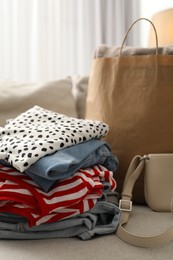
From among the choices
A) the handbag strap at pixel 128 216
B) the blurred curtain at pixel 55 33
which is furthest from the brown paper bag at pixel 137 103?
the blurred curtain at pixel 55 33

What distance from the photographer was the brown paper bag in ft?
2.89

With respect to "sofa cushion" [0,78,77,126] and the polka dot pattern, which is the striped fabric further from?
"sofa cushion" [0,78,77,126]

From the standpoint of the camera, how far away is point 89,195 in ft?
2.21

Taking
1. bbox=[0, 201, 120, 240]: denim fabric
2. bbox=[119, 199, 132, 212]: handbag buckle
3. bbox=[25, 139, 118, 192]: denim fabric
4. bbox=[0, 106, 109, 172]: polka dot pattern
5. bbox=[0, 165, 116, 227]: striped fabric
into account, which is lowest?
bbox=[119, 199, 132, 212]: handbag buckle

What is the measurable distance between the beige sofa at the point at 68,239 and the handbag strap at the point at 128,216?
1 centimetres

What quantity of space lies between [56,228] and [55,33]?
1248 mm

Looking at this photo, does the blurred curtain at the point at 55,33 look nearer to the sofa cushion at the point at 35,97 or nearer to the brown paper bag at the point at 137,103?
the sofa cushion at the point at 35,97

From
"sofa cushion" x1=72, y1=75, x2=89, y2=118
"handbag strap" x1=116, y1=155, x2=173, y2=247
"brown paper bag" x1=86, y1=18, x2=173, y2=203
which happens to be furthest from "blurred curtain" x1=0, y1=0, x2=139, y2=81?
"handbag strap" x1=116, y1=155, x2=173, y2=247

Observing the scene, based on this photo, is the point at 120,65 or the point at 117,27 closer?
the point at 120,65

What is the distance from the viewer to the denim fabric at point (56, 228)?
644 millimetres

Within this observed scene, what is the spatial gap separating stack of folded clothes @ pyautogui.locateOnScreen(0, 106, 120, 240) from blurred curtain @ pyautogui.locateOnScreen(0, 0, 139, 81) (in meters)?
0.98

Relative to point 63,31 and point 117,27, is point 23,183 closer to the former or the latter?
point 63,31

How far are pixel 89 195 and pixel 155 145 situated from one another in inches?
11.0

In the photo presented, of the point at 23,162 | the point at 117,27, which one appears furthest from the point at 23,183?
the point at 117,27
